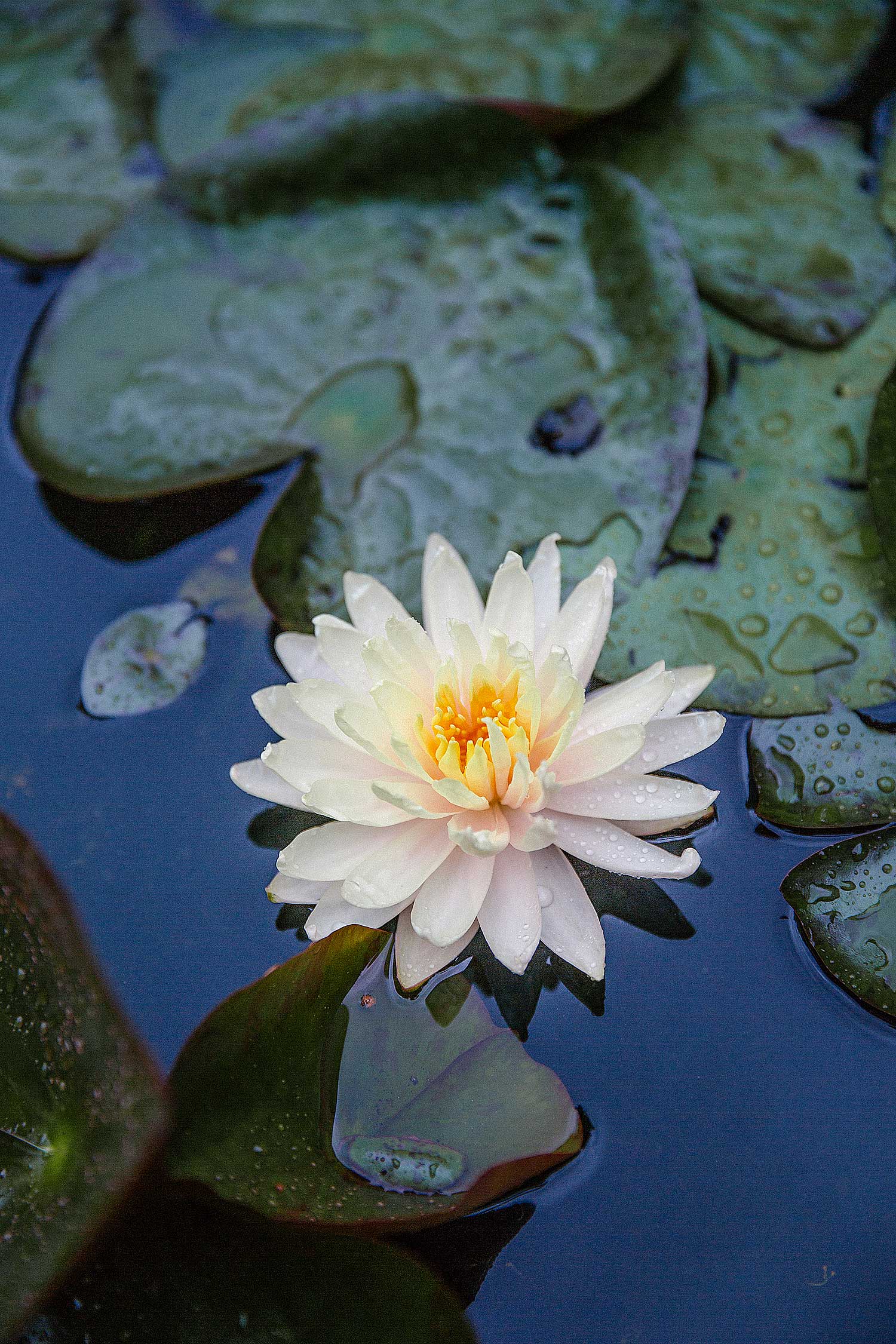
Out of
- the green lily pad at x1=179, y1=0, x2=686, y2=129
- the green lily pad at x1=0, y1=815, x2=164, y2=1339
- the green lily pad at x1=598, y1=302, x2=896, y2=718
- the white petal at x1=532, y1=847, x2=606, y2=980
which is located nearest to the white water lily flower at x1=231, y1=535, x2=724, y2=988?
the white petal at x1=532, y1=847, x2=606, y2=980

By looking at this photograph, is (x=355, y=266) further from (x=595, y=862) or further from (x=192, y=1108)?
(x=192, y=1108)

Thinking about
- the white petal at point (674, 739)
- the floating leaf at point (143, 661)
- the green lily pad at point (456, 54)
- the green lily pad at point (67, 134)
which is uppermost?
the green lily pad at point (456, 54)

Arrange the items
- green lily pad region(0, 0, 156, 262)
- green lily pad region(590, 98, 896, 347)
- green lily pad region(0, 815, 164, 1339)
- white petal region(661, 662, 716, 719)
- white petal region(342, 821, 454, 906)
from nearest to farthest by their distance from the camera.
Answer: green lily pad region(0, 815, 164, 1339)
white petal region(342, 821, 454, 906)
white petal region(661, 662, 716, 719)
green lily pad region(590, 98, 896, 347)
green lily pad region(0, 0, 156, 262)

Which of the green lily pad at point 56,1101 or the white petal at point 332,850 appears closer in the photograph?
the green lily pad at point 56,1101

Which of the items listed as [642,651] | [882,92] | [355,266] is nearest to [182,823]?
[642,651]

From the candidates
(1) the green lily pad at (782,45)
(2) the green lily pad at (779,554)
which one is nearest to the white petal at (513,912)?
(2) the green lily pad at (779,554)

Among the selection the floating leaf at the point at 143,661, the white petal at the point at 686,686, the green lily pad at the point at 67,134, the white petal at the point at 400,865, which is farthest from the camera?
the green lily pad at the point at 67,134

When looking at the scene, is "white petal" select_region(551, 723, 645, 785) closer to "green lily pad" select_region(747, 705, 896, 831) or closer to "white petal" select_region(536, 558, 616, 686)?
"white petal" select_region(536, 558, 616, 686)

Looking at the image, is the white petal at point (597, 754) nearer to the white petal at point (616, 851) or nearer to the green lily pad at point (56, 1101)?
the white petal at point (616, 851)
